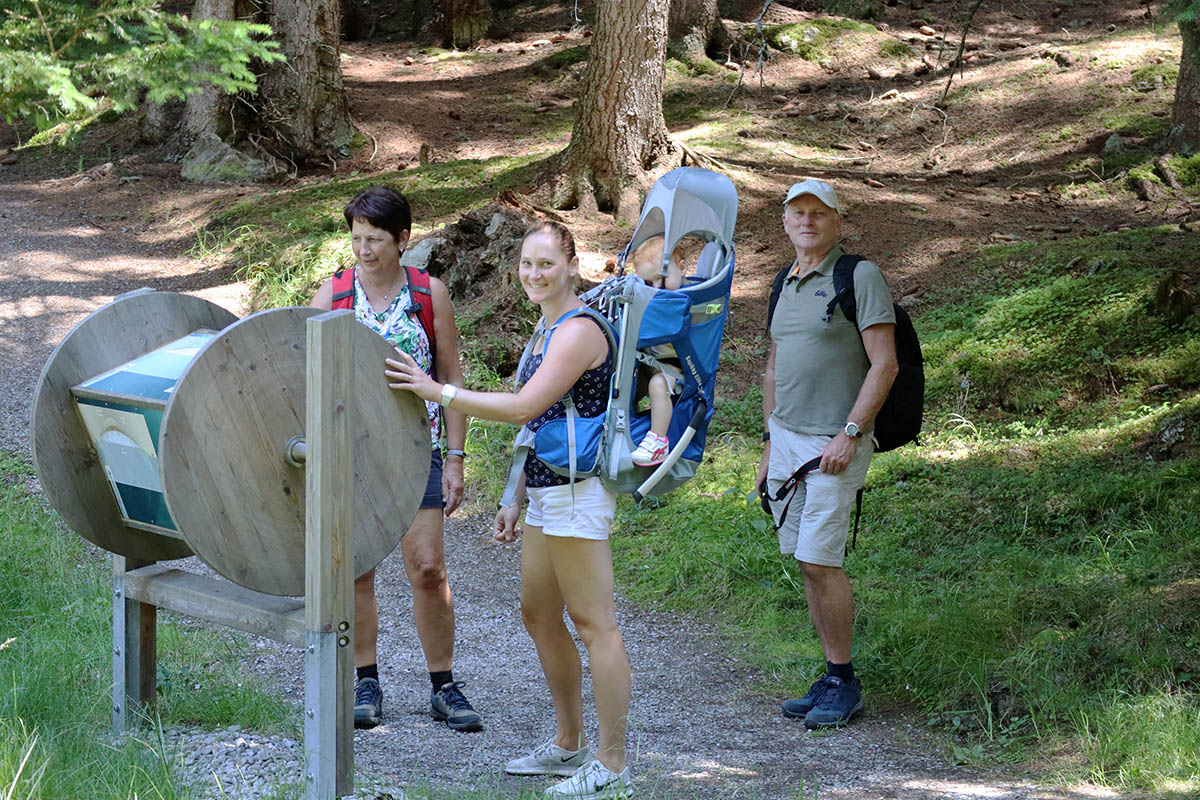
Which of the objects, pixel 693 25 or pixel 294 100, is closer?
pixel 294 100

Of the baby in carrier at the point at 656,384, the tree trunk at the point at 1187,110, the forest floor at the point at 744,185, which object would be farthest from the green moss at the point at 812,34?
the baby in carrier at the point at 656,384

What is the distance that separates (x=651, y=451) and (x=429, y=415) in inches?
34.9

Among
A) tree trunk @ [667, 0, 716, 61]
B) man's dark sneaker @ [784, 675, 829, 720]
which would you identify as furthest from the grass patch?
tree trunk @ [667, 0, 716, 61]

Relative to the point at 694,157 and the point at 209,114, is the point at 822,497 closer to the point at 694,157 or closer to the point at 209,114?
the point at 694,157

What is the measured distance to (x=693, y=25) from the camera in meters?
15.3

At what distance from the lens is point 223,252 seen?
452 inches

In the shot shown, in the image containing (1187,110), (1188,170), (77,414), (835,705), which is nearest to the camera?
(77,414)

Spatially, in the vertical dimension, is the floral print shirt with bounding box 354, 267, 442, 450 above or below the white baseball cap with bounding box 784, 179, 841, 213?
below

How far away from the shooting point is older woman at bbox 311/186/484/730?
405 centimetres

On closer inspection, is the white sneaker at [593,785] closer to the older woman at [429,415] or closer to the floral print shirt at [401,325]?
the older woman at [429,415]

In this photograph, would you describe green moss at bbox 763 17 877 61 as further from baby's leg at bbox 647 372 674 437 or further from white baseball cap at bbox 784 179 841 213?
baby's leg at bbox 647 372 674 437

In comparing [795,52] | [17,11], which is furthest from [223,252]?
[795,52]

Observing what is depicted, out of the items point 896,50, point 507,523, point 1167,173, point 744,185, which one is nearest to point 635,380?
point 507,523

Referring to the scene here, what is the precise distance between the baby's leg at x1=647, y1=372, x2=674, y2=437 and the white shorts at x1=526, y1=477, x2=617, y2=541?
244 millimetres
